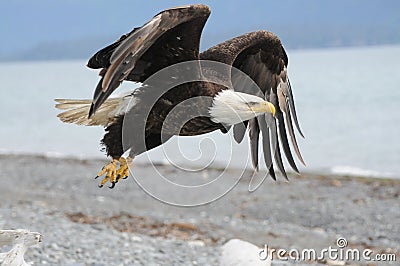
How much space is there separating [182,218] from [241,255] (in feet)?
15.8

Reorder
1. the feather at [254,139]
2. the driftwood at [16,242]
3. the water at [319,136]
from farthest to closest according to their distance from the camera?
the water at [319,136], the feather at [254,139], the driftwood at [16,242]

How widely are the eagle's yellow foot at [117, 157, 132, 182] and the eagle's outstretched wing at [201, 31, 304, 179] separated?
0.96m

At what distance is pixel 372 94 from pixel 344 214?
25415mm

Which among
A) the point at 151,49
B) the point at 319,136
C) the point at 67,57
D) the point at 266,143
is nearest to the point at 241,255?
the point at 266,143

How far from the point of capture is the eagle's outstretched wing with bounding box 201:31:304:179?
192 inches

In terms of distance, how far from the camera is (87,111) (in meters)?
4.30

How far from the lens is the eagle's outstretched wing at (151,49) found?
3.26m

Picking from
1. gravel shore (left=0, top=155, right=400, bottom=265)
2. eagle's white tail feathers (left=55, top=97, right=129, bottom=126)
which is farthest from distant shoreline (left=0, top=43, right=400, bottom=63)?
eagle's white tail feathers (left=55, top=97, right=129, bottom=126)

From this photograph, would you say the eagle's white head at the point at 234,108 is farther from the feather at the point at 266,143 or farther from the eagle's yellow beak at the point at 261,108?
the feather at the point at 266,143

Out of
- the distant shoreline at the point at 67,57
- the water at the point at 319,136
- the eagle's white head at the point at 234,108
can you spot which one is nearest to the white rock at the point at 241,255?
the water at the point at 319,136

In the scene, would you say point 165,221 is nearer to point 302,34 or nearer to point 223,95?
point 223,95

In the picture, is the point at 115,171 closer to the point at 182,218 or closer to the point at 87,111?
the point at 87,111

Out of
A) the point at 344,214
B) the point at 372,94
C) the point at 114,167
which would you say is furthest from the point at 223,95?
the point at 372,94

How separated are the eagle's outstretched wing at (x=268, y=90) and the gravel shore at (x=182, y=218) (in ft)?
5.36
